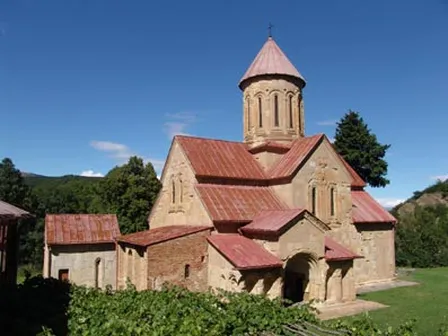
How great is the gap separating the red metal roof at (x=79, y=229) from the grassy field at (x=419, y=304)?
41.1 ft

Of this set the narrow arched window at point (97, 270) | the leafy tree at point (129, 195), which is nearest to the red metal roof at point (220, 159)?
the narrow arched window at point (97, 270)

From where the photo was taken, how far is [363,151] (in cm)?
3161

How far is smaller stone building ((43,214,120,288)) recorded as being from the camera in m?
18.8

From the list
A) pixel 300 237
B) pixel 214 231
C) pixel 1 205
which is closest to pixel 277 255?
pixel 300 237

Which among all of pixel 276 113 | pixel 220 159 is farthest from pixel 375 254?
pixel 220 159

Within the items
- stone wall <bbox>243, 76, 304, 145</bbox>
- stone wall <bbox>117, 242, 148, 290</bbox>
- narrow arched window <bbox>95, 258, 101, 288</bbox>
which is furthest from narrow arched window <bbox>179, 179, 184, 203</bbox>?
narrow arched window <bbox>95, 258, 101, 288</bbox>

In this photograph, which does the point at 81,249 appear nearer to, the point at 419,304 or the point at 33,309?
the point at 33,309

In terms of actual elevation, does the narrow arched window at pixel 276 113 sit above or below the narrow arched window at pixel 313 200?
above

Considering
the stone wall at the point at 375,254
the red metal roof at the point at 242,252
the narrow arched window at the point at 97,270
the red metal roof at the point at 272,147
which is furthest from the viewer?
the narrow arched window at the point at 97,270

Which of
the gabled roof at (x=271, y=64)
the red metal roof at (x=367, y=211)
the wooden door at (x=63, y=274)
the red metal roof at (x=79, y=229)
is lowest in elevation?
the wooden door at (x=63, y=274)

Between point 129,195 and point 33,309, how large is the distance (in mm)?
20778

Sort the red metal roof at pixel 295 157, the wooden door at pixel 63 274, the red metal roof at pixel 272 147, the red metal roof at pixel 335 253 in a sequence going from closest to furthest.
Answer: the red metal roof at pixel 335 253
the red metal roof at pixel 295 157
the red metal roof at pixel 272 147
the wooden door at pixel 63 274

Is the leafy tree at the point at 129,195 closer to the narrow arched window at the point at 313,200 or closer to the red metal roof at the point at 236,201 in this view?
the red metal roof at the point at 236,201

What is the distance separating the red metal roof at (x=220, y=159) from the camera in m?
16.7
